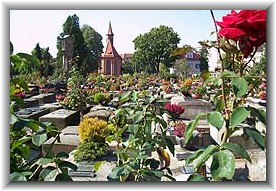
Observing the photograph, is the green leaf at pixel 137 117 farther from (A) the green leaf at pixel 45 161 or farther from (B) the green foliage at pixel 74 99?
(B) the green foliage at pixel 74 99

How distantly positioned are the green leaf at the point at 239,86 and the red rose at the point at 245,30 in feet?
0.15

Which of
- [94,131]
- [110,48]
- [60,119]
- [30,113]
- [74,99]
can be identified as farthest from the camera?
[74,99]

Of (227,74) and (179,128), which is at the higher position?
(227,74)

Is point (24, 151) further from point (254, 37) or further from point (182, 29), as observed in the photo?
point (182, 29)

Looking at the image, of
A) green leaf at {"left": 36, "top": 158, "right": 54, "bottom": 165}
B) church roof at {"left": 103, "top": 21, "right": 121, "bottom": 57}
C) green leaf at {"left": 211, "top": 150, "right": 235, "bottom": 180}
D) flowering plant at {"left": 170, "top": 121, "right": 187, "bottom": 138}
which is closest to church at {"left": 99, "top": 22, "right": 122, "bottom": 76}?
church roof at {"left": 103, "top": 21, "right": 121, "bottom": 57}

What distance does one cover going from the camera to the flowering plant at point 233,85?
23.4 inches

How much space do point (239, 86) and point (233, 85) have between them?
0.01 m

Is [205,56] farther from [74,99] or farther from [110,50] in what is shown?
[74,99]

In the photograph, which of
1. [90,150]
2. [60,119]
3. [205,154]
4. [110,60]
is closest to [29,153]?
[205,154]

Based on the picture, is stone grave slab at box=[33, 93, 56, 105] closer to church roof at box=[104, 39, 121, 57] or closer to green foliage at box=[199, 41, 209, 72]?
church roof at box=[104, 39, 121, 57]

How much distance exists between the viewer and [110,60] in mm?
1336

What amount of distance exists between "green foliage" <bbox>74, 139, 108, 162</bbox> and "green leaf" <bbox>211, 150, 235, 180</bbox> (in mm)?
1562

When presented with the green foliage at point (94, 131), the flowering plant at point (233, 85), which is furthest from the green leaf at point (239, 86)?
the green foliage at point (94, 131)

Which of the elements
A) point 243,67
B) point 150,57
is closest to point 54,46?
point 150,57
